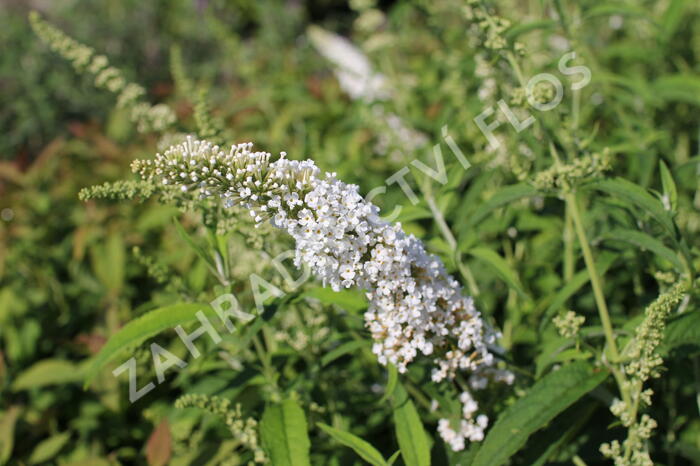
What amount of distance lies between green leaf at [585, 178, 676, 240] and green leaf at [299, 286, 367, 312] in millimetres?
867

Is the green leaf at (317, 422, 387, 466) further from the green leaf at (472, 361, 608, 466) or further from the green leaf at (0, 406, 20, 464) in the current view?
the green leaf at (0, 406, 20, 464)

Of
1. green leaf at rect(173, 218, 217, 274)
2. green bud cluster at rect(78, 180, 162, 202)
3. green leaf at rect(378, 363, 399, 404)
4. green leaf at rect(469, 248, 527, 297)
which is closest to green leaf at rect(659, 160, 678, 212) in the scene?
green leaf at rect(469, 248, 527, 297)

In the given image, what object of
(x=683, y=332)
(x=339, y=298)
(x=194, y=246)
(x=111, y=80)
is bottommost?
(x=683, y=332)

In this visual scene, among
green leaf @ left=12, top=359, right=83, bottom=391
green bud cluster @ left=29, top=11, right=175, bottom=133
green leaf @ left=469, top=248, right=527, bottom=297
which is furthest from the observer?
green leaf @ left=12, top=359, right=83, bottom=391

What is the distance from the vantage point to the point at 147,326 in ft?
6.70

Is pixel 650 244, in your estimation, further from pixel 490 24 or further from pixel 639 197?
pixel 490 24

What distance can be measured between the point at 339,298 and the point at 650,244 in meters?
1.03

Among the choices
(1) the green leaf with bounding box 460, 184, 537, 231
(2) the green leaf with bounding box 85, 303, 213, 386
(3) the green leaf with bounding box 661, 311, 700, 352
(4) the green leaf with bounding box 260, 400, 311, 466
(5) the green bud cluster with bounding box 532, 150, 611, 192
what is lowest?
(3) the green leaf with bounding box 661, 311, 700, 352

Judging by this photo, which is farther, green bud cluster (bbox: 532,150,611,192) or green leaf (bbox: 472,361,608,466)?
green bud cluster (bbox: 532,150,611,192)

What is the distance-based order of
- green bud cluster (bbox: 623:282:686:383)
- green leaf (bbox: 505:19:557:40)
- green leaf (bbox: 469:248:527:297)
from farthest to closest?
green leaf (bbox: 505:19:557:40), green leaf (bbox: 469:248:527:297), green bud cluster (bbox: 623:282:686:383)

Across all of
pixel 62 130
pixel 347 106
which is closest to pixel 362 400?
pixel 347 106

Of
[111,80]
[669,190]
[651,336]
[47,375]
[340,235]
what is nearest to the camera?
[340,235]

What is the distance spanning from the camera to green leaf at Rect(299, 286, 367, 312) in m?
2.14

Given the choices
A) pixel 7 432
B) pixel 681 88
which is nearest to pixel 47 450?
pixel 7 432
